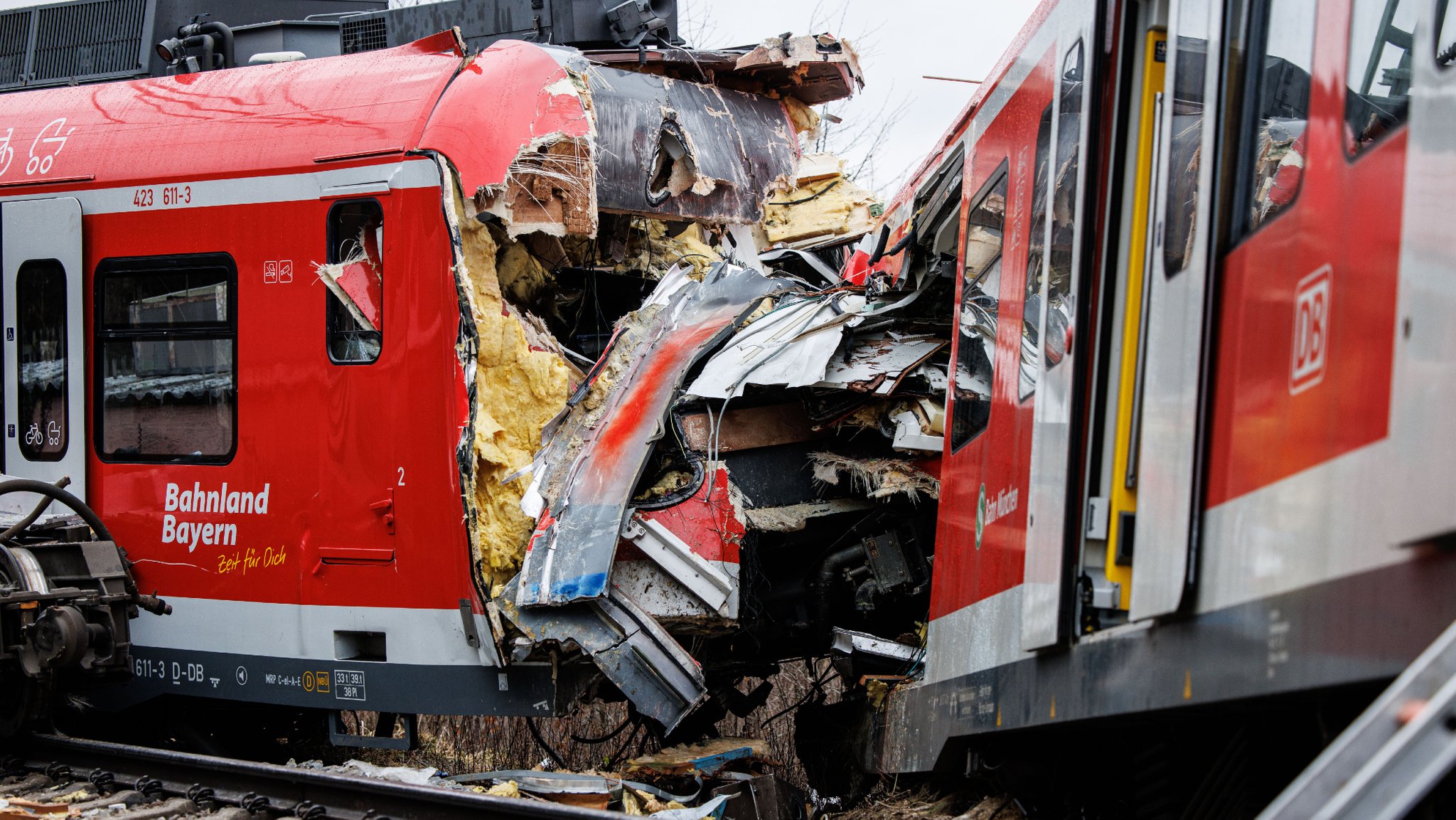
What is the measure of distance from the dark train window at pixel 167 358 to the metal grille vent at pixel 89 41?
5.79 ft

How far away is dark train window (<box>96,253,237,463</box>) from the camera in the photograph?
6.33 metres

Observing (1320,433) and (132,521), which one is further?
(132,521)

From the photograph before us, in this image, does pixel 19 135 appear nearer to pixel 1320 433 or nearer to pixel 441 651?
pixel 441 651

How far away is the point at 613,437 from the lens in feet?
19.0

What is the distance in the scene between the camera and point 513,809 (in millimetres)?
4633

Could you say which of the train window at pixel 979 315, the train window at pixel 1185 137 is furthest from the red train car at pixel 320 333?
the train window at pixel 1185 137

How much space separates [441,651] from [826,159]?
3633 mm

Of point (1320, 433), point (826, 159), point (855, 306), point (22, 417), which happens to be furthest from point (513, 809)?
point (826, 159)

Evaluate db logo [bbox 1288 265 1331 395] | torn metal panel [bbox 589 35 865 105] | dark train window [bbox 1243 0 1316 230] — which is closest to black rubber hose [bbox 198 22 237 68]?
torn metal panel [bbox 589 35 865 105]

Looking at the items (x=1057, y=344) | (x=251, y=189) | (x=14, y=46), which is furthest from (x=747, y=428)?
(x=14, y=46)

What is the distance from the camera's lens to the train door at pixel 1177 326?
8.86ft

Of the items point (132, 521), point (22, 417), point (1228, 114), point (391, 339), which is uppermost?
point (1228, 114)

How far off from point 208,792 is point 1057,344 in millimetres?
3867

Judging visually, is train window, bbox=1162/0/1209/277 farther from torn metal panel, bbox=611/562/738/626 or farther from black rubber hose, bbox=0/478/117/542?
black rubber hose, bbox=0/478/117/542
